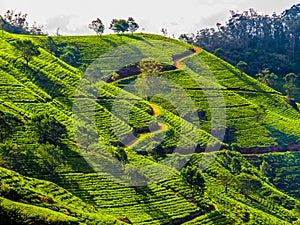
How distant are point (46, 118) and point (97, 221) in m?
25.5

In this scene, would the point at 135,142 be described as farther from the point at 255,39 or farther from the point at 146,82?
the point at 255,39

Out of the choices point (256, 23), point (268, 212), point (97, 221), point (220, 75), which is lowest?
point (268, 212)

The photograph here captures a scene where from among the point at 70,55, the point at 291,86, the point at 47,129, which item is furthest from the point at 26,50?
the point at 291,86

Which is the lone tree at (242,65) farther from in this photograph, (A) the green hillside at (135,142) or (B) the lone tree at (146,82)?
(B) the lone tree at (146,82)

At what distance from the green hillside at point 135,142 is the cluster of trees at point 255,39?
2141 centimetres

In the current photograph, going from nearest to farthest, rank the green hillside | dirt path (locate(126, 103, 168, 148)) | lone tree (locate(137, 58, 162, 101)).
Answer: the green hillside < dirt path (locate(126, 103, 168, 148)) < lone tree (locate(137, 58, 162, 101))

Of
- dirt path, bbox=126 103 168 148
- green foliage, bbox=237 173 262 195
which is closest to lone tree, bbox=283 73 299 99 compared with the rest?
dirt path, bbox=126 103 168 148

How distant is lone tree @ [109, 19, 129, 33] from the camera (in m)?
120

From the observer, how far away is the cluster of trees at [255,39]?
401ft

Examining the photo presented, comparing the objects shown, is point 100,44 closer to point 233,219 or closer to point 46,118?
point 46,118

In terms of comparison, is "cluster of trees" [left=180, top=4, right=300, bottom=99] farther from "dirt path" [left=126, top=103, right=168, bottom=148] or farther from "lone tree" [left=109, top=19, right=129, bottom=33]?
"dirt path" [left=126, top=103, right=168, bottom=148]

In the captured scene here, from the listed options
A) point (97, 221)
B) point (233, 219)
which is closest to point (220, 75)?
point (233, 219)

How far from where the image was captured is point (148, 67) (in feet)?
295

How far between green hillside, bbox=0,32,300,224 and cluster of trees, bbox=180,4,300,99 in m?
21.4
